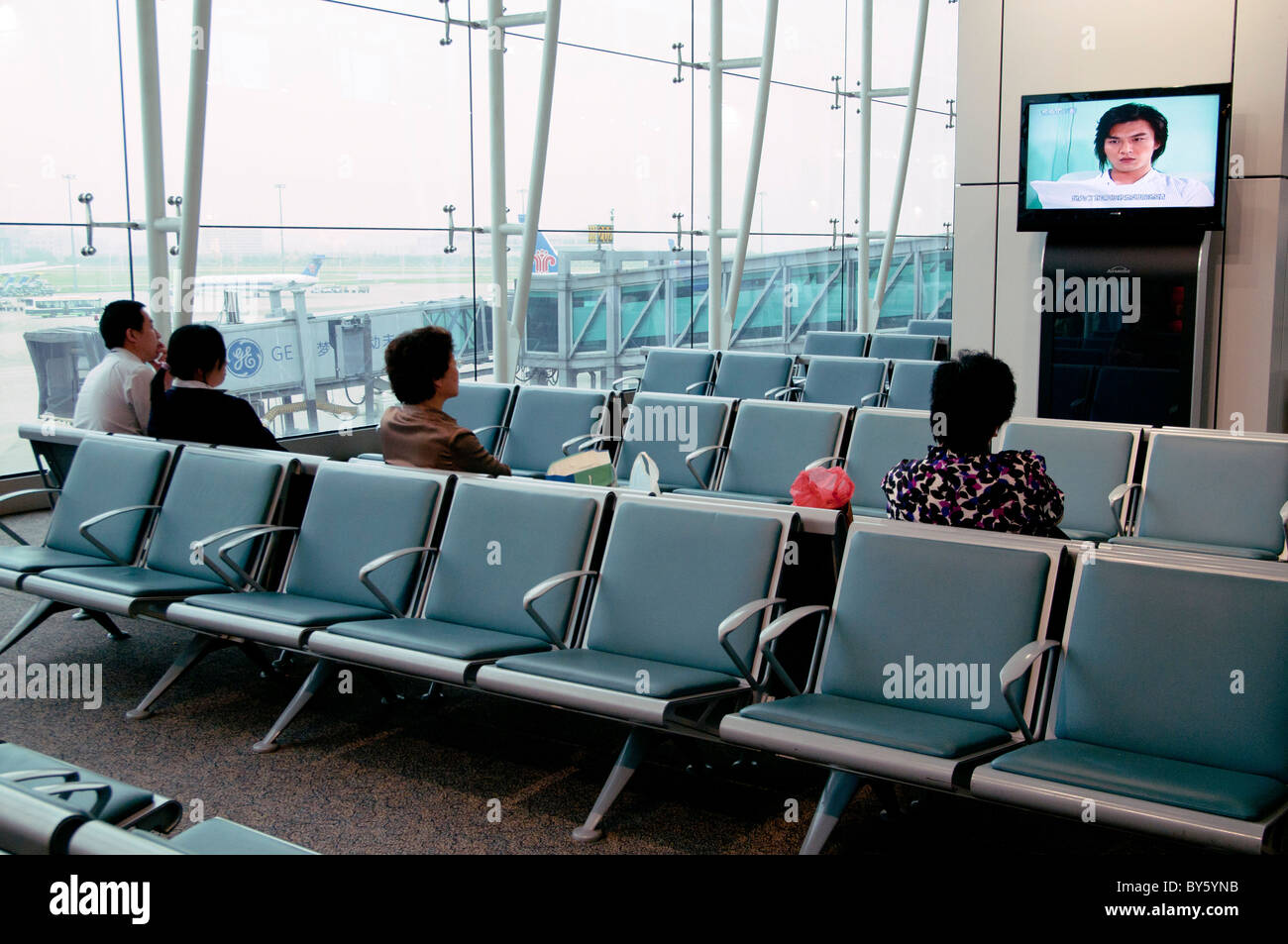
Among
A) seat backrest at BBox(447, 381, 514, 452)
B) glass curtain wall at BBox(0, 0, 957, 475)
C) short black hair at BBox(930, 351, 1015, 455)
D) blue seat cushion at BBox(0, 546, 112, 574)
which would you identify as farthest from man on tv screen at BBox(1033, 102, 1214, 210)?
blue seat cushion at BBox(0, 546, 112, 574)

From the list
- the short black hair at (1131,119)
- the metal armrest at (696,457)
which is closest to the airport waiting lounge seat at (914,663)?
the metal armrest at (696,457)

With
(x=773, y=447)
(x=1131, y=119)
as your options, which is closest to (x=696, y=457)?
(x=773, y=447)

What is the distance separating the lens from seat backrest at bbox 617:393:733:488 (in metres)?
6.02

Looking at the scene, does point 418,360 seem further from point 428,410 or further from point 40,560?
point 40,560

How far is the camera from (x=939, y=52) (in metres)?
15.1

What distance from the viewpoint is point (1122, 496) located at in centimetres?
465

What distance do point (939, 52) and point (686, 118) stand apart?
5.42 metres

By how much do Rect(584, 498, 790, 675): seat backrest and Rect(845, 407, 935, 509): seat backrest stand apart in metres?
1.97

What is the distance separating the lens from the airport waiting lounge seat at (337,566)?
12.7ft

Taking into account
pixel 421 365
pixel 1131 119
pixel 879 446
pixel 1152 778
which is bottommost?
pixel 1152 778

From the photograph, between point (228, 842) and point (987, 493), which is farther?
point (987, 493)

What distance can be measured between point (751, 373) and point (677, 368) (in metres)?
0.57

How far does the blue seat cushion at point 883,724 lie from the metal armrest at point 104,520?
105 inches

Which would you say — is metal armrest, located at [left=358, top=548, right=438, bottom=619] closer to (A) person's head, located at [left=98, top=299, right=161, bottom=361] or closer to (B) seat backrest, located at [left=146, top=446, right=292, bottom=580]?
(B) seat backrest, located at [left=146, top=446, right=292, bottom=580]
